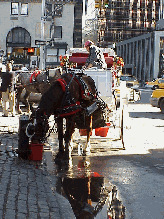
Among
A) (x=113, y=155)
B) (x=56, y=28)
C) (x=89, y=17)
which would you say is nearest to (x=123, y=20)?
(x=89, y=17)

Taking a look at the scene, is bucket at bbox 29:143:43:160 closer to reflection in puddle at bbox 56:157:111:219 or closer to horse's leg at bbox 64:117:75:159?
horse's leg at bbox 64:117:75:159

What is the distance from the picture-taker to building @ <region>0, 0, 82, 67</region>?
195 feet

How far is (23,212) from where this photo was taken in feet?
20.8

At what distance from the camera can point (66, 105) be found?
1030 cm

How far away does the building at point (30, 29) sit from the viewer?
5953 centimetres

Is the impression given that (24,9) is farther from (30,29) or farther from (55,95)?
(55,95)

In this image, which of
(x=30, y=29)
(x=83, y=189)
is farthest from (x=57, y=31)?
(x=83, y=189)

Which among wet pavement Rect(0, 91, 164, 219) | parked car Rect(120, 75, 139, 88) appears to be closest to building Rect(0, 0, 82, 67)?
parked car Rect(120, 75, 139, 88)

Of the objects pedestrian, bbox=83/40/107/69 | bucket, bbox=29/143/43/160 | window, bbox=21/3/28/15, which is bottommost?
bucket, bbox=29/143/43/160

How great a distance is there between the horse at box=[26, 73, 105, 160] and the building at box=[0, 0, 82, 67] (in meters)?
47.6

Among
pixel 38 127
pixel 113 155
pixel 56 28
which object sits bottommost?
pixel 113 155

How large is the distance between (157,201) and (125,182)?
1419 millimetres

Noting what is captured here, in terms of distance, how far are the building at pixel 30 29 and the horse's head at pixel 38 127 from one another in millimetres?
48503

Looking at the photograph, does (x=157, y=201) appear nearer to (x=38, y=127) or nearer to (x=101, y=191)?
(x=101, y=191)
